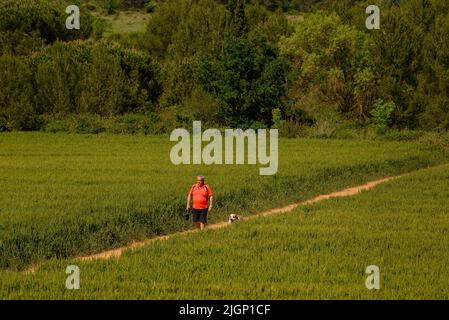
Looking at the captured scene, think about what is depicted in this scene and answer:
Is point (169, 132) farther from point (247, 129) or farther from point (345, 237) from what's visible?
point (345, 237)

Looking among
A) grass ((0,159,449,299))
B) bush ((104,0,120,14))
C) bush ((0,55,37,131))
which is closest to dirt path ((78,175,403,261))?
grass ((0,159,449,299))

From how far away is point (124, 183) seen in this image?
23.9 meters

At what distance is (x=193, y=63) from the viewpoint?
64.4 metres

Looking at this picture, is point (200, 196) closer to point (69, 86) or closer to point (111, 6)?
point (69, 86)

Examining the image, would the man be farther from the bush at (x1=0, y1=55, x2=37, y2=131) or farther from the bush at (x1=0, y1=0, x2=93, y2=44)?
the bush at (x1=0, y1=0, x2=93, y2=44)

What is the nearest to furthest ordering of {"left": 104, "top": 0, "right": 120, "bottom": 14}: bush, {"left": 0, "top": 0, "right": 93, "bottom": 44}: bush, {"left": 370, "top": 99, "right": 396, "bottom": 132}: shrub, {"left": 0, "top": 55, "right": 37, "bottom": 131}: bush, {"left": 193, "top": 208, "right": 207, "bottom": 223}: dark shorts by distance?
{"left": 193, "top": 208, "right": 207, "bottom": 223}: dark shorts, {"left": 0, "top": 55, "right": 37, "bottom": 131}: bush, {"left": 370, "top": 99, "right": 396, "bottom": 132}: shrub, {"left": 0, "top": 0, "right": 93, "bottom": 44}: bush, {"left": 104, "top": 0, "right": 120, "bottom": 14}: bush

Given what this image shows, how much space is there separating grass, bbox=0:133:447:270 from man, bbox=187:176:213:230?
1205mm

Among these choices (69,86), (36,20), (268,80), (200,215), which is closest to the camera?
(200,215)

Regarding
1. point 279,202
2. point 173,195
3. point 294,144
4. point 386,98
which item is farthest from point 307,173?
point 386,98

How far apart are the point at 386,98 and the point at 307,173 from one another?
30.1 m

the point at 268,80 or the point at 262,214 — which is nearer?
A: the point at 262,214

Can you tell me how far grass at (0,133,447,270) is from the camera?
1589 cm

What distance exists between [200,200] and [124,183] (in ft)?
22.4

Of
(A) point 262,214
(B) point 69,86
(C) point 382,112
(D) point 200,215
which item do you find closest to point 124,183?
(A) point 262,214
